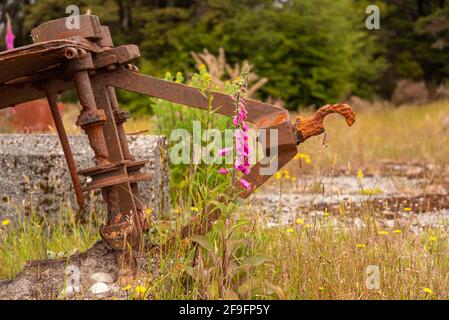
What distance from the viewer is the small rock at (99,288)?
2863 mm

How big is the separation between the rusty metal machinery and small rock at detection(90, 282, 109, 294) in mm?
186

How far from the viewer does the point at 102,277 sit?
2.98 meters

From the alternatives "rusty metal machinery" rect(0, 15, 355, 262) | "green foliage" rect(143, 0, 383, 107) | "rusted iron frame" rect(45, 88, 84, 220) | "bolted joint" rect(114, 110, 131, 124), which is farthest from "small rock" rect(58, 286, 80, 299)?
"green foliage" rect(143, 0, 383, 107)

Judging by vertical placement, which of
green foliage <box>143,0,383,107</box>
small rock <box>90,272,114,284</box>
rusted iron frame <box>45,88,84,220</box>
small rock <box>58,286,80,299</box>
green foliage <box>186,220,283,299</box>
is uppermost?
green foliage <box>143,0,383,107</box>

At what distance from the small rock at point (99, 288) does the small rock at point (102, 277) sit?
2.4 inches

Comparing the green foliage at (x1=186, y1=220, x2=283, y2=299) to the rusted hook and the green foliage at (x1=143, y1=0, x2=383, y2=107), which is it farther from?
the green foliage at (x1=143, y1=0, x2=383, y2=107)

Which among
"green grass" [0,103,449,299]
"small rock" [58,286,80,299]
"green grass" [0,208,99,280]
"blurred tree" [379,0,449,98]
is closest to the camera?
"green grass" [0,103,449,299]

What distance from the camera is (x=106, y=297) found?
9.25 feet

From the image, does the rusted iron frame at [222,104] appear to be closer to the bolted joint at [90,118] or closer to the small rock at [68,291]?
the bolted joint at [90,118]

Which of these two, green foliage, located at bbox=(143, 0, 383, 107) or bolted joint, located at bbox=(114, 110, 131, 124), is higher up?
green foliage, located at bbox=(143, 0, 383, 107)

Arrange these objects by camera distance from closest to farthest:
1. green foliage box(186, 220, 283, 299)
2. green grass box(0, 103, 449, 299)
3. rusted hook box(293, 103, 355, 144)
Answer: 1. green foliage box(186, 220, 283, 299)
2. green grass box(0, 103, 449, 299)
3. rusted hook box(293, 103, 355, 144)

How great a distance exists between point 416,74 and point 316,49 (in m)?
8.34

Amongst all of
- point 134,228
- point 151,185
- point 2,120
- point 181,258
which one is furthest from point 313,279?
point 2,120

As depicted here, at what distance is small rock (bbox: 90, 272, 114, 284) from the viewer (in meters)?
2.97
